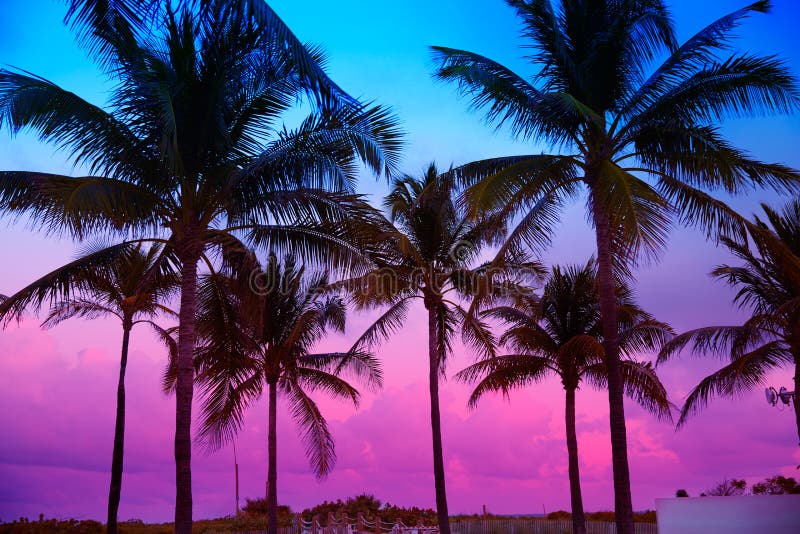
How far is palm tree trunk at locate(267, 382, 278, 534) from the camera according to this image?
22.0 m

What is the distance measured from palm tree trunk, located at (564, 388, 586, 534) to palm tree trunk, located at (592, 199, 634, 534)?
939cm

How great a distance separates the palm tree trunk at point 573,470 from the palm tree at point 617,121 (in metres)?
9.01

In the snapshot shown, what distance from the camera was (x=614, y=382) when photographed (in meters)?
13.2

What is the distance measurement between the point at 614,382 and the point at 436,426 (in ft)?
23.6

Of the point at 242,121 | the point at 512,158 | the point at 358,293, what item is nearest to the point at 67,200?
the point at 242,121

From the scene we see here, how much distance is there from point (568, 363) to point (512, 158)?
401 inches

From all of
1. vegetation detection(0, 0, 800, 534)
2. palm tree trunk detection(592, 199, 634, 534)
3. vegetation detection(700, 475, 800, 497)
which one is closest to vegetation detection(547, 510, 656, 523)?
vegetation detection(700, 475, 800, 497)

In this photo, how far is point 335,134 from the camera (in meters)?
12.2

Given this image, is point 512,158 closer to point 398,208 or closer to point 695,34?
point 695,34

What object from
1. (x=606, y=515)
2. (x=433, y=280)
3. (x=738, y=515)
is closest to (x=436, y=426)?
(x=433, y=280)

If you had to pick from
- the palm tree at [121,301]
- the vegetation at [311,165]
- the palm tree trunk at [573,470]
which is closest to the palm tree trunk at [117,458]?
the palm tree at [121,301]

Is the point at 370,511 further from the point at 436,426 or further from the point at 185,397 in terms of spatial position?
the point at 185,397

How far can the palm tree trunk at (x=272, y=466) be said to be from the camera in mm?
22000

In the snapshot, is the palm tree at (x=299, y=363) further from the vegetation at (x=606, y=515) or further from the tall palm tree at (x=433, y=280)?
the vegetation at (x=606, y=515)
